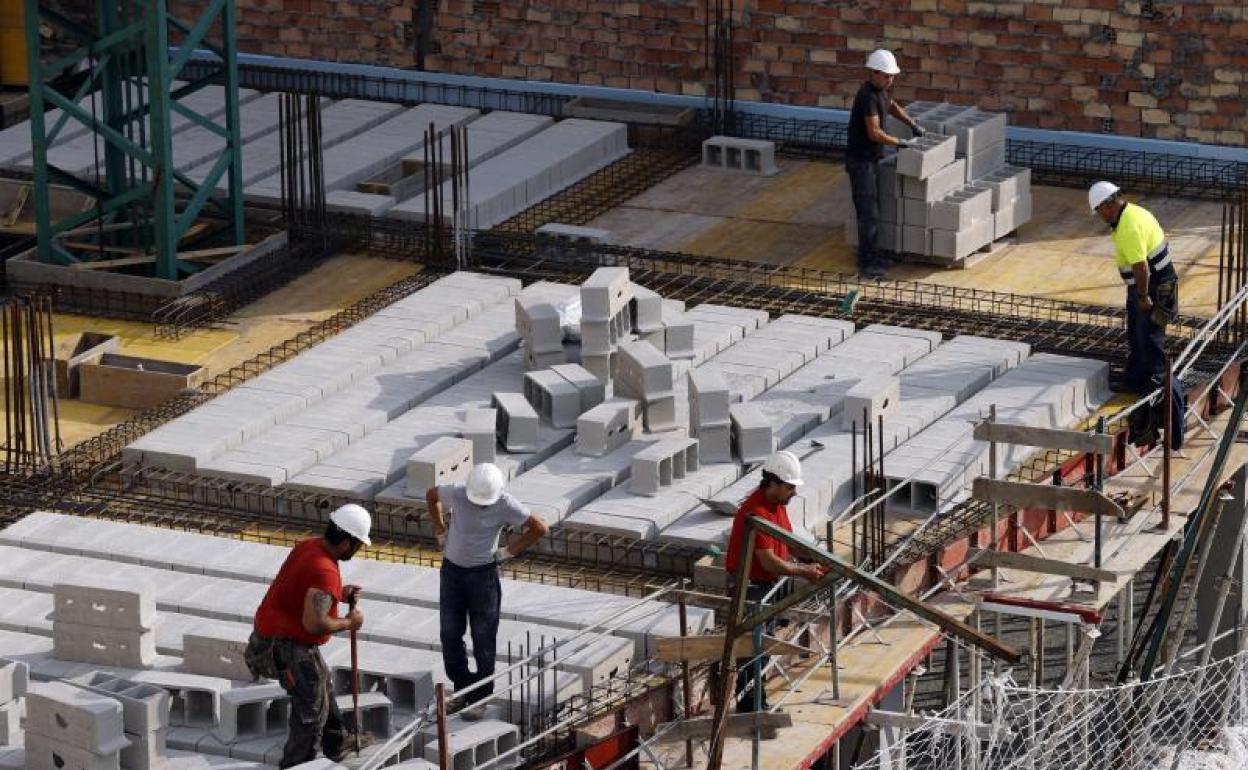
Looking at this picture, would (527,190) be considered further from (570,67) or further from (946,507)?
(946,507)

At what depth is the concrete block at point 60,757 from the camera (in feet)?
59.7

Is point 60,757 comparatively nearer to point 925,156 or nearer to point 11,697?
point 11,697

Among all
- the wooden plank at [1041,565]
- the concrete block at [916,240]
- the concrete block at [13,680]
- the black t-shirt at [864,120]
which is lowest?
the wooden plank at [1041,565]

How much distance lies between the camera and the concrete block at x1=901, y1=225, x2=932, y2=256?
1072 inches

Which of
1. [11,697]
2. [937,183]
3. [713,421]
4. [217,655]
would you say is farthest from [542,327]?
[11,697]

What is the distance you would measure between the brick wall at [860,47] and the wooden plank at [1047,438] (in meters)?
8.83

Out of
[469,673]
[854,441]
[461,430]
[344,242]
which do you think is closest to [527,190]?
[344,242]

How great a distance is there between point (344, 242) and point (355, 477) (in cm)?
579

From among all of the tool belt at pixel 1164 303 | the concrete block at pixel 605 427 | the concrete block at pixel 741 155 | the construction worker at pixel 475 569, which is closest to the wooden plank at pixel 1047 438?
the tool belt at pixel 1164 303

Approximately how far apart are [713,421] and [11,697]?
5656 mm

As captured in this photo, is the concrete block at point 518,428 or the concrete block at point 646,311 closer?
the concrete block at point 518,428

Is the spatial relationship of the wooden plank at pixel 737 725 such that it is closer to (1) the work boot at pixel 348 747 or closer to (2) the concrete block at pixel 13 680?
(1) the work boot at pixel 348 747

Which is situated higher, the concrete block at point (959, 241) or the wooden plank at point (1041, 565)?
the concrete block at point (959, 241)

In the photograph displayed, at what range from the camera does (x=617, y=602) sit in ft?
68.3
